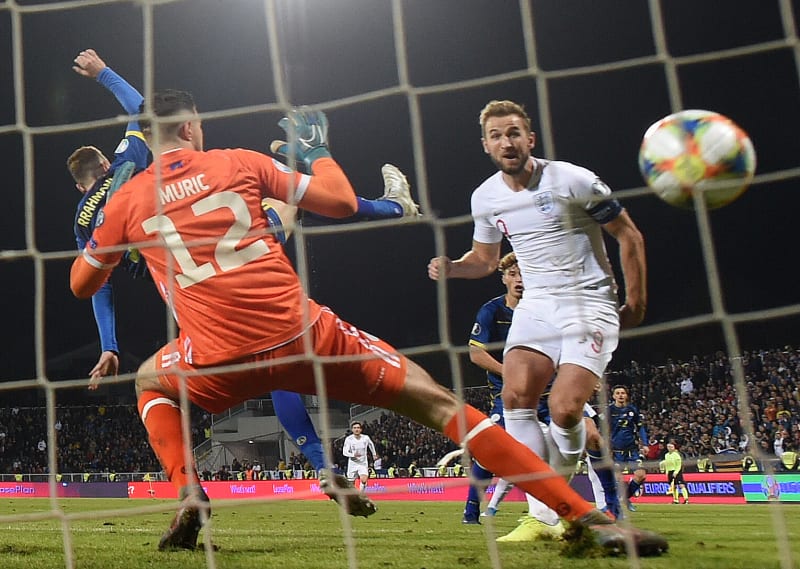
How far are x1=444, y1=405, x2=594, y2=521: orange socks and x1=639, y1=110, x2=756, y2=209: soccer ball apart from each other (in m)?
0.92

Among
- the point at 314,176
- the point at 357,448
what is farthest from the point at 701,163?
the point at 357,448

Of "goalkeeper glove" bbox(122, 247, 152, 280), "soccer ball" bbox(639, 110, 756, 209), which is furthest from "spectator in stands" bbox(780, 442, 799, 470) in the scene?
"goalkeeper glove" bbox(122, 247, 152, 280)

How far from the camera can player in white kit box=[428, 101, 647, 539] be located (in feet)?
9.85

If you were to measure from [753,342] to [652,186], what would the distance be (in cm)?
1505

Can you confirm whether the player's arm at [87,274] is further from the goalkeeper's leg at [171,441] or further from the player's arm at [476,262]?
the player's arm at [476,262]

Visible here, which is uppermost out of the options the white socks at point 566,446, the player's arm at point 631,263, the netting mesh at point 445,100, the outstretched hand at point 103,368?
the netting mesh at point 445,100

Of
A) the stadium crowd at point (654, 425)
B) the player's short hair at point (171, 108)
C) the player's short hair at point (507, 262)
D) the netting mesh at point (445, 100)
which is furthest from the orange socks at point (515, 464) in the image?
the netting mesh at point (445, 100)

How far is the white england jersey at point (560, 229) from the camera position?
3141mm

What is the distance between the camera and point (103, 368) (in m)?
3.21

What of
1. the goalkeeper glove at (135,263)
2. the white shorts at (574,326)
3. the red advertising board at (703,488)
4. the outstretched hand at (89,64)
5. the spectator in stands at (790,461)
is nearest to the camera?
the white shorts at (574,326)

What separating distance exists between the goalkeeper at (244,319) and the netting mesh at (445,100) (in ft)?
32.4

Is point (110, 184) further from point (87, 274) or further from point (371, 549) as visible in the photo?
point (371, 549)

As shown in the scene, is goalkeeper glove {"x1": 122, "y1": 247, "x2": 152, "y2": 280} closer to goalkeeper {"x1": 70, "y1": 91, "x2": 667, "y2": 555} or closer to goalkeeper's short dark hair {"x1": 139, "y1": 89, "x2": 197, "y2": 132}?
goalkeeper {"x1": 70, "y1": 91, "x2": 667, "y2": 555}

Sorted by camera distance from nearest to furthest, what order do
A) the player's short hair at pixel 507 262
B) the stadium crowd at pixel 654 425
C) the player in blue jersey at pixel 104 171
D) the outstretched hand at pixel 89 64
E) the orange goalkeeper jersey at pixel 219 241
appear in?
the orange goalkeeper jersey at pixel 219 241, the outstretched hand at pixel 89 64, the player in blue jersey at pixel 104 171, the player's short hair at pixel 507 262, the stadium crowd at pixel 654 425
